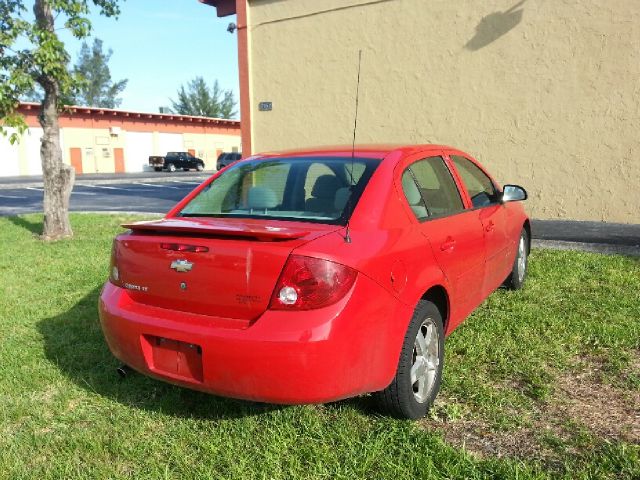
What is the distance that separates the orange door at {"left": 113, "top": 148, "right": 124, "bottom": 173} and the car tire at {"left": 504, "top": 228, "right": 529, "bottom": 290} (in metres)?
44.3

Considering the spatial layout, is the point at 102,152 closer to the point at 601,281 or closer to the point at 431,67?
the point at 431,67

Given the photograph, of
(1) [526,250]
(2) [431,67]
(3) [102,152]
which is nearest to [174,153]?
(3) [102,152]

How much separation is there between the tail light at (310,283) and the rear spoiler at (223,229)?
0.15 m

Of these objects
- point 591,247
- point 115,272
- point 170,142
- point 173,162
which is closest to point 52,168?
point 115,272

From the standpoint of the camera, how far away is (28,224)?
34.7 ft

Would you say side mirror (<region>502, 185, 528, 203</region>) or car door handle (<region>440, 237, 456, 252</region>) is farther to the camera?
side mirror (<region>502, 185, 528, 203</region>)

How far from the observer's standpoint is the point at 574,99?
8.30 metres

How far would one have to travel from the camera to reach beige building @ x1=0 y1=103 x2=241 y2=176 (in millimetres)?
39312

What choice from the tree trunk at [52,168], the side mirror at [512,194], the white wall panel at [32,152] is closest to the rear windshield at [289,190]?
the side mirror at [512,194]

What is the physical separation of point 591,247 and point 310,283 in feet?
19.0

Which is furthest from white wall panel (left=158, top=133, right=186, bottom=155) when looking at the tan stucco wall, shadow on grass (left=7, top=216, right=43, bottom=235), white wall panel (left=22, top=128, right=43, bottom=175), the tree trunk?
the tree trunk

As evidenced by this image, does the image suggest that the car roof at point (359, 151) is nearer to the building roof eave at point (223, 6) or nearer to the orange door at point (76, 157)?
the building roof eave at point (223, 6)

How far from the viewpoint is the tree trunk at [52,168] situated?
8.43 m

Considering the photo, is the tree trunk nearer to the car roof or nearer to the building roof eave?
the building roof eave
